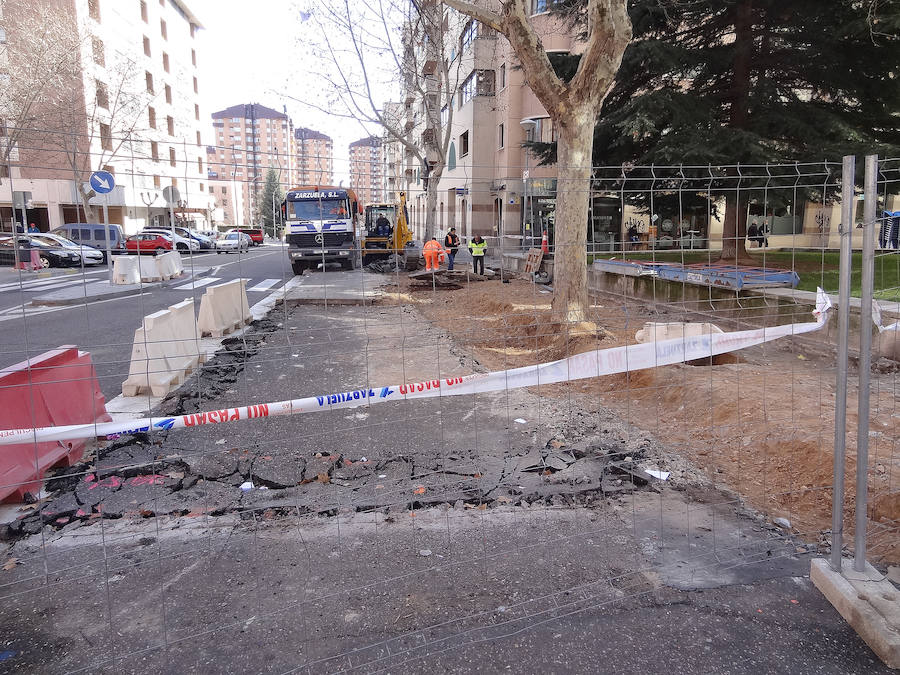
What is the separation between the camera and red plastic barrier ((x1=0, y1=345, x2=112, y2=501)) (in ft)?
13.5

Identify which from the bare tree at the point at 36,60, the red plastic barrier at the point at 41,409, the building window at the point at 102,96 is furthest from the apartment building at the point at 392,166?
the building window at the point at 102,96

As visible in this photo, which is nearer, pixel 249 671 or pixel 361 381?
pixel 249 671

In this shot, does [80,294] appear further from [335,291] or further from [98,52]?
[98,52]

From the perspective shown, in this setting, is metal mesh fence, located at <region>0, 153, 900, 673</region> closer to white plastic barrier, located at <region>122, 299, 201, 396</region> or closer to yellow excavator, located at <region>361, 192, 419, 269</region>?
white plastic barrier, located at <region>122, 299, 201, 396</region>

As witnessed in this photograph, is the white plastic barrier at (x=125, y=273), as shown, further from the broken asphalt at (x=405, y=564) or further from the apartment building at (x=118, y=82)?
the broken asphalt at (x=405, y=564)

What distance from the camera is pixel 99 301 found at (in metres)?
14.7

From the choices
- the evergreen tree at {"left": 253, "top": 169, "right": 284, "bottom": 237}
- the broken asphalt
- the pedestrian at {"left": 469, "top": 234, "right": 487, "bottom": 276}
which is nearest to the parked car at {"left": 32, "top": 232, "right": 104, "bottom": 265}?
the pedestrian at {"left": 469, "top": 234, "right": 487, "bottom": 276}

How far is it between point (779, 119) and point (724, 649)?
1492 cm

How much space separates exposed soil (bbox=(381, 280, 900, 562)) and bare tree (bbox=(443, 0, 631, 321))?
1098 mm

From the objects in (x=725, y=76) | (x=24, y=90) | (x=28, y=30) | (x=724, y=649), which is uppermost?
(x=28, y=30)

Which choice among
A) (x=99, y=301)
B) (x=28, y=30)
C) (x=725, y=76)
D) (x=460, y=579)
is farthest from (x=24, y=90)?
(x=460, y=579)

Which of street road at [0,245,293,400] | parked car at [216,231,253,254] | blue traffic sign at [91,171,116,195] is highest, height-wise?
blue traffic sign at [91,171,116,195]

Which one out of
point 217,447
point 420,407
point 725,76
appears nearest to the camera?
point 217,447

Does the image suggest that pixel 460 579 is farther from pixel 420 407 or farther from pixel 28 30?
pixel 28 30
